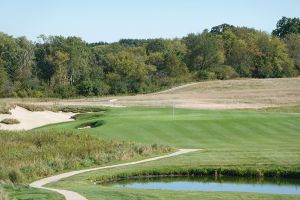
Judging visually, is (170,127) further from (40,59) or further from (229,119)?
(40,59)

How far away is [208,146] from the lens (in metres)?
38.4

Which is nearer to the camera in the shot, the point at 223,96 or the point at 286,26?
the point at 223,96

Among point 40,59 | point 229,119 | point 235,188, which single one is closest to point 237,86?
point 40,59

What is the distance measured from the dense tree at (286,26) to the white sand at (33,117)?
120058 millimetres

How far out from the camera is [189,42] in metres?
133

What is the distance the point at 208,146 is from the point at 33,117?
25.6 meters

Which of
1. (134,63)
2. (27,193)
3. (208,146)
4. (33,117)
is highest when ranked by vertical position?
(134,63)

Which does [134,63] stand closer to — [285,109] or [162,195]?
[285,109]

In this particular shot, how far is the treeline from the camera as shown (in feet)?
354

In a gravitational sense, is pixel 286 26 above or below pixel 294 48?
above

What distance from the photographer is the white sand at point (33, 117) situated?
55781mm

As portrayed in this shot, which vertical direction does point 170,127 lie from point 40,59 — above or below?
below

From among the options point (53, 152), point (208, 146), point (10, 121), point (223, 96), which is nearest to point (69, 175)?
A: point (53, 152)

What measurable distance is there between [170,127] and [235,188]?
1947cm
